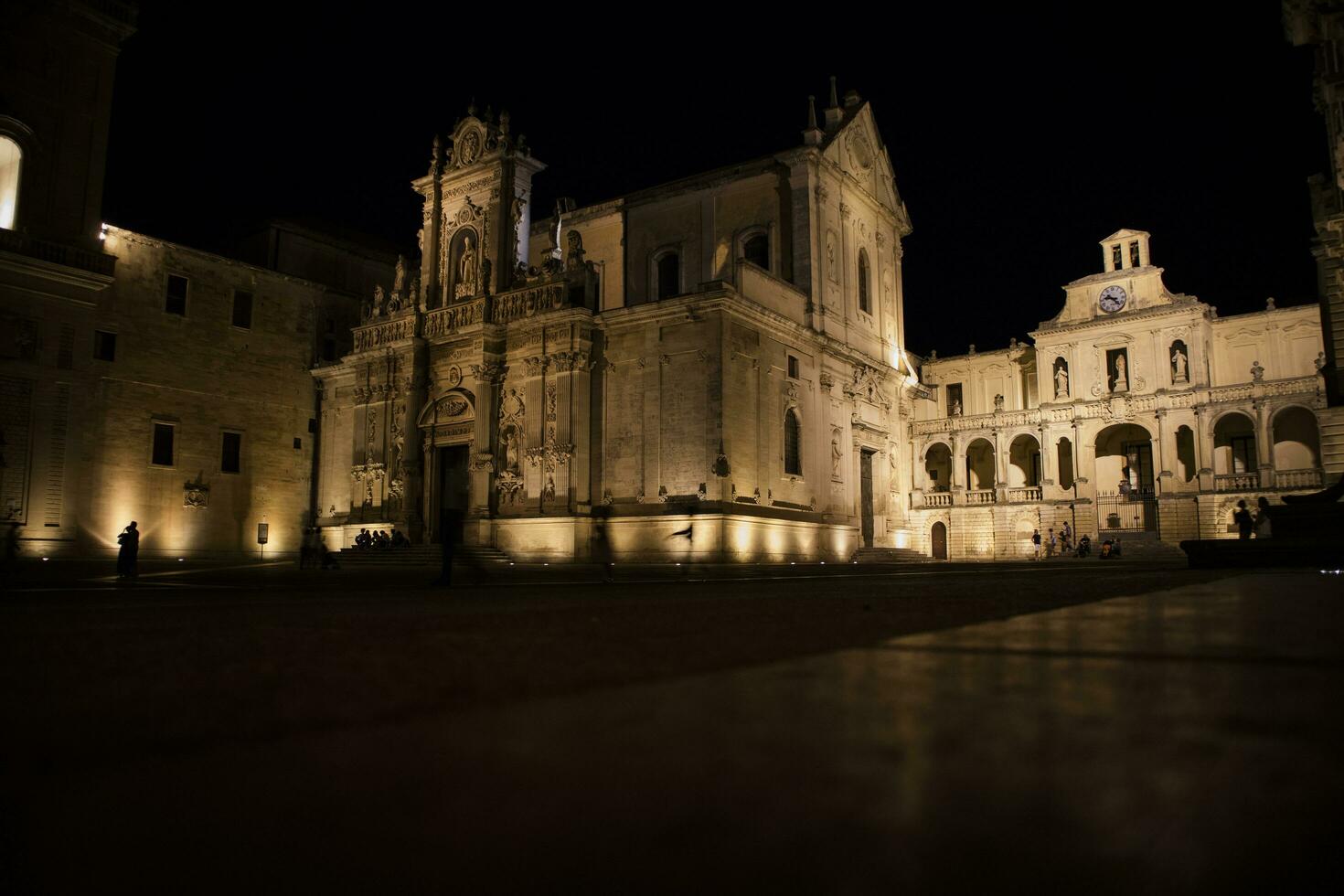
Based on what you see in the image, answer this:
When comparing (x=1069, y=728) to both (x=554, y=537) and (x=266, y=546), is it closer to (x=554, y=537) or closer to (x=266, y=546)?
(x=554, y=537)

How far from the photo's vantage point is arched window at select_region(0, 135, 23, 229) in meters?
23.7

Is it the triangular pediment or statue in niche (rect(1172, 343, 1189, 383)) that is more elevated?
the triangular pediment

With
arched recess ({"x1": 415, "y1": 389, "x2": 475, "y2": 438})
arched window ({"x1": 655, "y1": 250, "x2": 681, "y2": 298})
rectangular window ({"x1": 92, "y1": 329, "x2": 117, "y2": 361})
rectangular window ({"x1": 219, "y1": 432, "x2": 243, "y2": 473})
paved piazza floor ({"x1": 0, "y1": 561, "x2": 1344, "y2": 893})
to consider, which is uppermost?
arched window ({"x1": 655, "y1": 250, "x2": 681, "y2": 298})

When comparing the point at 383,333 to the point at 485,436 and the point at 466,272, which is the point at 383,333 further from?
the point at 485,436

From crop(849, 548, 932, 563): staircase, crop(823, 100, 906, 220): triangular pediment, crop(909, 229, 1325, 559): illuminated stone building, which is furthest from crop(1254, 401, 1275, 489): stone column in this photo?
crop(823, 100, 906, 220): triangular pediment

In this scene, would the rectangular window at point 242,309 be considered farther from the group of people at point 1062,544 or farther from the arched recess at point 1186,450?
the arched recess at point 1186,450

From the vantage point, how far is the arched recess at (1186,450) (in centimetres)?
3556

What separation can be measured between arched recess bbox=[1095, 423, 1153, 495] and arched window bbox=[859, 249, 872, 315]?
13.2m

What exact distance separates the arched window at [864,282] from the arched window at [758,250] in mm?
4149

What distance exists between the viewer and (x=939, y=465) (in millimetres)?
43844

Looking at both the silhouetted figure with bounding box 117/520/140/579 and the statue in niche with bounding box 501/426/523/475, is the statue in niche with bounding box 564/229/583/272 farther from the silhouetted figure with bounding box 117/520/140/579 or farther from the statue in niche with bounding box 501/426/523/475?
the silhouetted figure with bounding box 117/520/140/579

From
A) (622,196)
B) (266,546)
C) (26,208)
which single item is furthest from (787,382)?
(26,208)

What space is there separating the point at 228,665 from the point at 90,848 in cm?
104

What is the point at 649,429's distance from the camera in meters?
24.7
